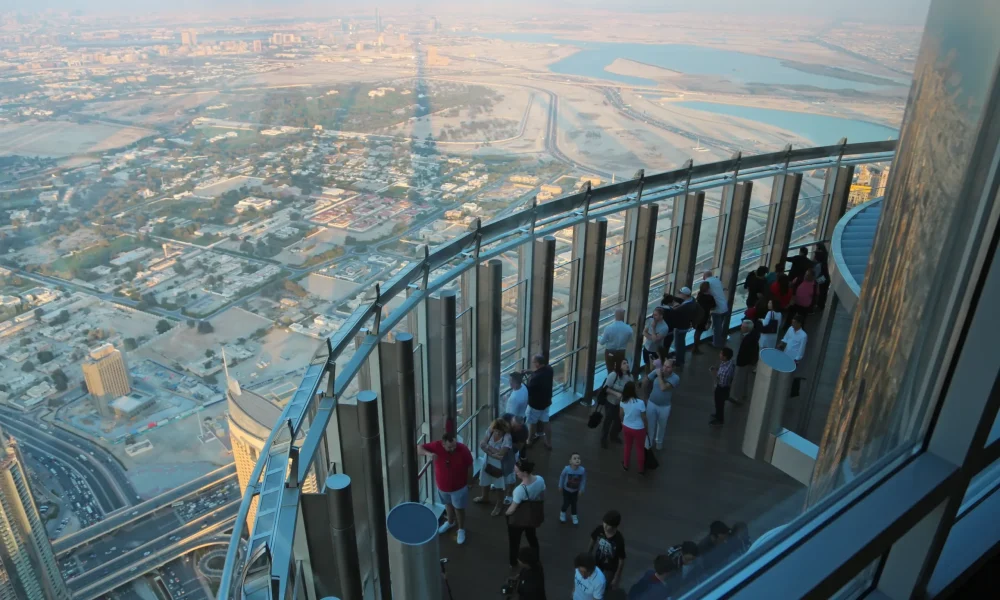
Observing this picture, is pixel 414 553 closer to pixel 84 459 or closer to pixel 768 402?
pixel 768 402

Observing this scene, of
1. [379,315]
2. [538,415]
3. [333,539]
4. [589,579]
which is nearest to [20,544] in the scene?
A: [538,415]

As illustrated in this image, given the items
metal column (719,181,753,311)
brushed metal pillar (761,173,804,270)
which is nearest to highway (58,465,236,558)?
metal column (719,181,753,311)

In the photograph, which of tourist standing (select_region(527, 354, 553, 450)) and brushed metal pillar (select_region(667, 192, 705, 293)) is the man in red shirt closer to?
tourist standing (select_region(527, 354, 553, 450))

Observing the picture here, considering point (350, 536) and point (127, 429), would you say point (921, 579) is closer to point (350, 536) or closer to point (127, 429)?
point (350, 536)

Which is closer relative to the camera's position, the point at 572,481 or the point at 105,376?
the point at 572,481

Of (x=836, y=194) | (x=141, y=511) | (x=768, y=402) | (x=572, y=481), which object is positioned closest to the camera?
(x=768, y=402)

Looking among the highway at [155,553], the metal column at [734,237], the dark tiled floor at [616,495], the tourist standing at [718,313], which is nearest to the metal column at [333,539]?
the dark tiled floor at [616,495]

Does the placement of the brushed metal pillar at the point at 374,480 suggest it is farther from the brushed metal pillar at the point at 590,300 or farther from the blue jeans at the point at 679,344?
the blue jeans at the point at 679,344
